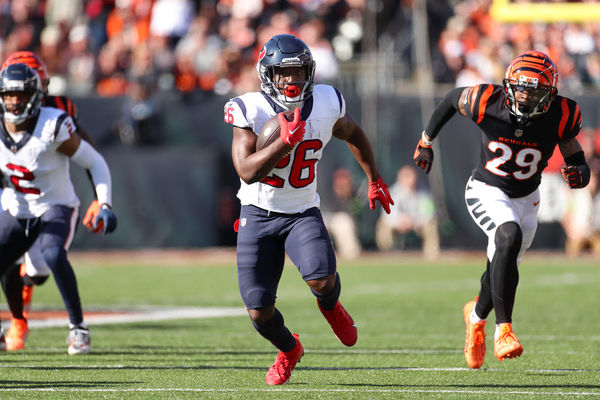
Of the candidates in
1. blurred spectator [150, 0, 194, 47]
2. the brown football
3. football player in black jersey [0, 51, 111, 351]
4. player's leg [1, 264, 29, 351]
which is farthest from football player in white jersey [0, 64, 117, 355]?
blurred spectator [150, 0, 194, 47]

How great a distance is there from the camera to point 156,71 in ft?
53.1

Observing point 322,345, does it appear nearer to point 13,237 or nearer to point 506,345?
point 506,345

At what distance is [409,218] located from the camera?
15562mm

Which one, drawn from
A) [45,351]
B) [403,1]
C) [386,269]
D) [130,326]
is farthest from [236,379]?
[403,1]

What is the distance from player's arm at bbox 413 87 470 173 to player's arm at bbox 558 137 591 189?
0.60 meters

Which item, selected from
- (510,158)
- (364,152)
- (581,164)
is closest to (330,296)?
(364,152)

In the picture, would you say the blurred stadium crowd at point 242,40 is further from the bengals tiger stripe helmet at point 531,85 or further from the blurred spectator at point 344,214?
the bengals tiger stripe helmet at point 531,85

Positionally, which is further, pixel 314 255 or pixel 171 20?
pixel 171 20

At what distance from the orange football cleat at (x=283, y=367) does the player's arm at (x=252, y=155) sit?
3.04 ft

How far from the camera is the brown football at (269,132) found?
5.13 metres

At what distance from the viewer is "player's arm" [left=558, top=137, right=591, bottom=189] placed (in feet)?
19.3

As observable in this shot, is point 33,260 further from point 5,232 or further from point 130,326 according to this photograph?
point 130,326

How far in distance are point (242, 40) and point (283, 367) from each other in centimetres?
1201

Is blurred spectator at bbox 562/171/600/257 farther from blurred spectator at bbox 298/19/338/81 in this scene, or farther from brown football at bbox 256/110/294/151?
brown football at bbox 256/110/294/151
